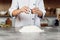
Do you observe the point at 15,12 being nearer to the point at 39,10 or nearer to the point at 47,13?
the point at 39,10

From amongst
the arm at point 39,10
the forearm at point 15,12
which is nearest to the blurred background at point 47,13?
the arm at point 39,10

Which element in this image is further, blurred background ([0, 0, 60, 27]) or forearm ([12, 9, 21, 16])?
blurred background ([0, 0, 60, 27])

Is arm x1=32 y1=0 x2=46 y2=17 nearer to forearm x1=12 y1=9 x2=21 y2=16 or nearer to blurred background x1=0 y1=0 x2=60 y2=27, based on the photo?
forearm x1=12 y1=9 x2=21 y2=16

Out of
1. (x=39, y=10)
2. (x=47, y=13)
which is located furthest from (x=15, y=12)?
(x=47, y=13)

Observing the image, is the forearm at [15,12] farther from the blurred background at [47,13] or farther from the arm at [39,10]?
the blurred background at [47,13]

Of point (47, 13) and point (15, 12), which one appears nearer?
point (15, 12)

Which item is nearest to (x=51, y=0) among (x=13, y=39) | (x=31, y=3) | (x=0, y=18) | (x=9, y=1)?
(x=9, y=1)

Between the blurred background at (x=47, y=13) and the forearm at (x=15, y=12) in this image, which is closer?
the forearm at (x=15, y=12)

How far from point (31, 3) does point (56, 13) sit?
1.16 meters

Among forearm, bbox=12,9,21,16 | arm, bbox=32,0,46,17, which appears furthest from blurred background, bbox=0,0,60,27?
forearm, bbox=12,9,21,16

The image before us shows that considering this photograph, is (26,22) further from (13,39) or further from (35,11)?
(13,39)

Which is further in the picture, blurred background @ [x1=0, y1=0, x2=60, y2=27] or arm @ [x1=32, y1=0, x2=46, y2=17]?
blurred background @ [x1=0, y1=0, x2=60, y2=27]

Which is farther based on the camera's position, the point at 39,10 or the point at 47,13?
the point at 47,13

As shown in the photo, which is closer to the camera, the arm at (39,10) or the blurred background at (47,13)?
the arm at (39,10)
